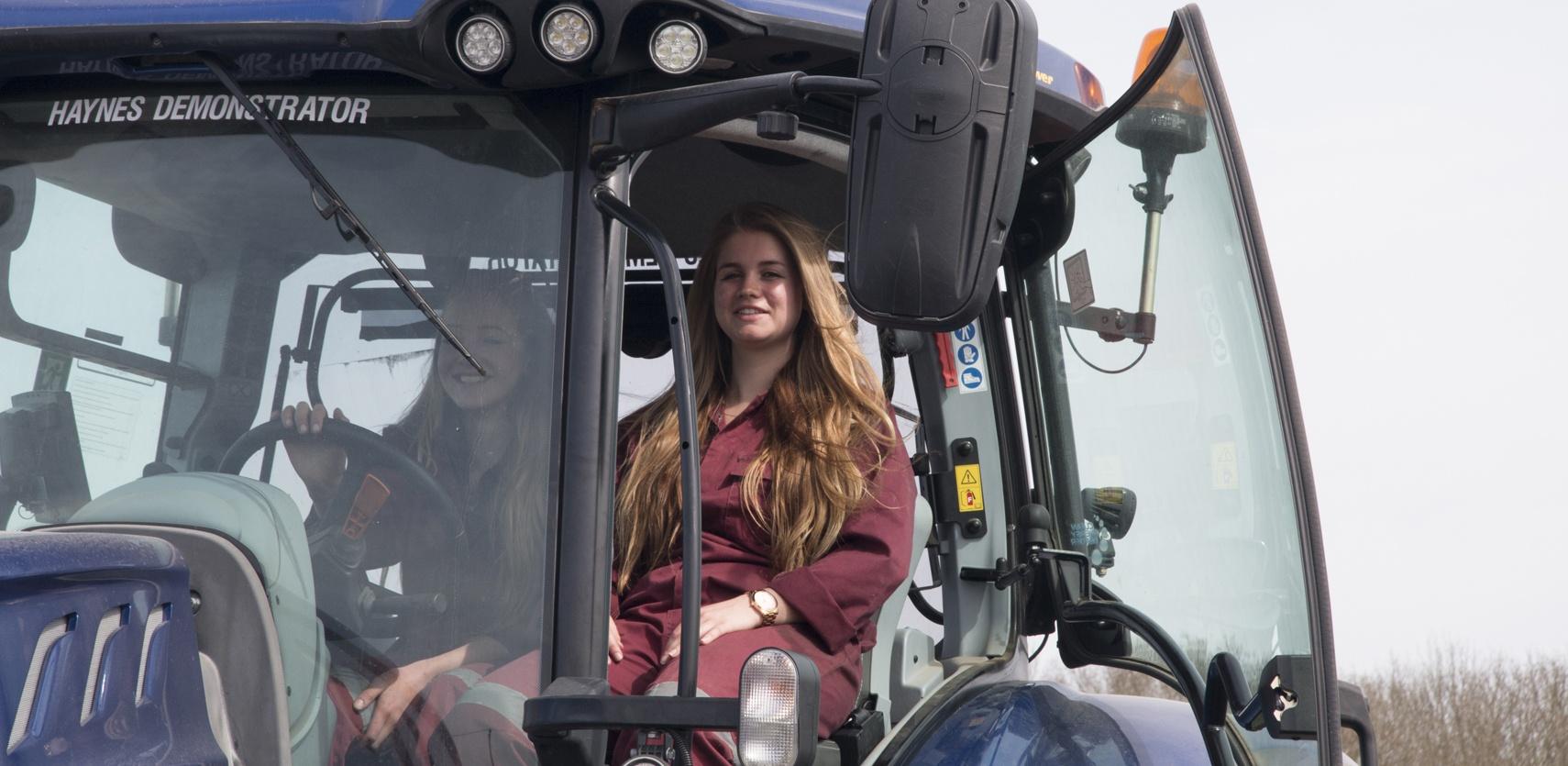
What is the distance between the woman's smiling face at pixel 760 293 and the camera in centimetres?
293

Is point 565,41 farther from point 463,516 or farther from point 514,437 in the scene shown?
point 463,516

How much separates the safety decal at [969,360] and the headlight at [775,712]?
136 centimetres

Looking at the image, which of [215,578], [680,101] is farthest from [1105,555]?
[215,578]

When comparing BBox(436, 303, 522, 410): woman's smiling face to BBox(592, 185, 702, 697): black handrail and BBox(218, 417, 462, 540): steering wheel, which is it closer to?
BBox(218, 417, 462, 540): steering wheel

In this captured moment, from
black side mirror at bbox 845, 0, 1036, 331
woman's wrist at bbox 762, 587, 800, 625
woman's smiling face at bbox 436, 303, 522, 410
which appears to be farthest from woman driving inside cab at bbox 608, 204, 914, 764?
black side mirror at bbox 845, 0, 1036, 331

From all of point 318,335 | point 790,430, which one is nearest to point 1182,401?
point 790,430

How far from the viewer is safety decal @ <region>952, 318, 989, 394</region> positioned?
3.10m

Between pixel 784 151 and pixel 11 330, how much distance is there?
1295 millimetres

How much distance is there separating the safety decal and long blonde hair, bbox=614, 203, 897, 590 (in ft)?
0.86

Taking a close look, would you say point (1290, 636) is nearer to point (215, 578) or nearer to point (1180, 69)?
point (1180, 69)

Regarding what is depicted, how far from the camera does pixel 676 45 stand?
85.9 inches

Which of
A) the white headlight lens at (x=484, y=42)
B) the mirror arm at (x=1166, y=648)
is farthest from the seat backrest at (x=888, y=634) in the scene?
the white headlight lens at (x=484, y=42)

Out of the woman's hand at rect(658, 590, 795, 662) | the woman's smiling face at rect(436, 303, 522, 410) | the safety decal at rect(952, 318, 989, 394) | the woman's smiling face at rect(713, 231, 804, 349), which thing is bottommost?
the woman's hand at rect(658, 590, 795, 662)

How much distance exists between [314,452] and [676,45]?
782 millimetres
